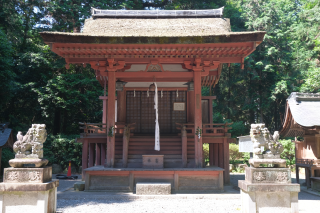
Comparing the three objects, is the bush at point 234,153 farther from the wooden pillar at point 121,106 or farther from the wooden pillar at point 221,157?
the wooden pillar at point 121,106

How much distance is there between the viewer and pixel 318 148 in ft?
33.8

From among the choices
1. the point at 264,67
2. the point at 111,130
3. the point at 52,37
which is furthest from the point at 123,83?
the point at 264,67

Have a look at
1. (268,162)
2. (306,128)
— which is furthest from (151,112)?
(268,162)

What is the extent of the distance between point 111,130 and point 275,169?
5.85 meters

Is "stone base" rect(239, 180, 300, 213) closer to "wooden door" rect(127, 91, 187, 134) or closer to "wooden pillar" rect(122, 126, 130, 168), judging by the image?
"wooden pillar" rect(122, 126, 130, 168)

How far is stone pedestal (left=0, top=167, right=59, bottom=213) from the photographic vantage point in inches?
220

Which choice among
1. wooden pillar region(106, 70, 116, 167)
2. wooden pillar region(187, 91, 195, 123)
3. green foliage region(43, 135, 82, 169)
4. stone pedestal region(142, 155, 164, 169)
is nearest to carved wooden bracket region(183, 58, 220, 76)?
wooden pillar region(187, 91, 195, 123)

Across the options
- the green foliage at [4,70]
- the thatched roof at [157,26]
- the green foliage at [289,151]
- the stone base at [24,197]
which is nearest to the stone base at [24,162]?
the stone base at [24,197]

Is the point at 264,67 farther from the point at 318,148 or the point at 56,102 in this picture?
the point at 56,102

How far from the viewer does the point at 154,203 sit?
7.71 m

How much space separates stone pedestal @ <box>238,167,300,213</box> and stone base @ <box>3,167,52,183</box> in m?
4.42

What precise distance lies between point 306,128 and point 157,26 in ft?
23.5

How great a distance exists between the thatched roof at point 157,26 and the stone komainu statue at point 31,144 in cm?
534

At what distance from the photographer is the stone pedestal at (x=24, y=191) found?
18.3ft
